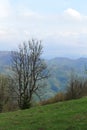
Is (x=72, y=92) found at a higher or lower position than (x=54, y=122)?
lower

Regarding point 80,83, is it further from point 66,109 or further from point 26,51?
point 66,109

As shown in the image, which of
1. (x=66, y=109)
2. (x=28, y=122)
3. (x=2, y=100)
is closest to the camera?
(x=28, y=122)

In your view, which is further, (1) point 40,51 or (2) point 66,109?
(1) point 40,51

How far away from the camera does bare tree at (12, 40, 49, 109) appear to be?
62.4m

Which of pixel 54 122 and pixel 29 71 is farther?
pixel 29 71

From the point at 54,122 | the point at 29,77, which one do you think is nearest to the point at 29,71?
the point at 29,77

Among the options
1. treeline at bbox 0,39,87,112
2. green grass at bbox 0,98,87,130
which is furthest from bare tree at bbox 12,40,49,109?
green grass at bbox 0,98,87,130

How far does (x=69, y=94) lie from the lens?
56.2 m

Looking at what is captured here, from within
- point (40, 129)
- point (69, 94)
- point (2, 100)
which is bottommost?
point (2, 100)

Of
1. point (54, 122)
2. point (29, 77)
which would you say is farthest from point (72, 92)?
point (54, 122)

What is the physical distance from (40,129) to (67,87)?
36.0 m

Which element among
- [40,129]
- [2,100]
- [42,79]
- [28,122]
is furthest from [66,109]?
[2,100]

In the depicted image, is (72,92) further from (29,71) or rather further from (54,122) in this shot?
(54,122)

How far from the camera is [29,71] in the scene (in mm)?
64625
